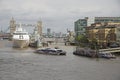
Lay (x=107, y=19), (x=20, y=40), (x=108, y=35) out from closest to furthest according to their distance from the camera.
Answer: (x=108, y=35), (x=20, y=40), (x=107, y=19)

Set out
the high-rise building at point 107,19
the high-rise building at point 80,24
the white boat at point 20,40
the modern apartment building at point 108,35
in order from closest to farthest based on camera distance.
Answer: the modern apartment building at point 108,35 < the white boat at point 20,40 < the high-rise building at point 107,19 < the high-rise building at point 80,24

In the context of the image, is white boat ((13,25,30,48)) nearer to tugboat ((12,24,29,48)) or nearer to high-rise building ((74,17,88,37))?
tugboat ((12,24,29,48))

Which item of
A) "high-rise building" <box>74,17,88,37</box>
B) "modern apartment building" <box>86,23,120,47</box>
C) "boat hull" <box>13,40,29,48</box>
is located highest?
"high-rise building" <box>74,17,88,37</box>

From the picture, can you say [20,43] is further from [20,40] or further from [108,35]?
[108,35]

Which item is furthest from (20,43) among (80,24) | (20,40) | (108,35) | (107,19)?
(80,24)

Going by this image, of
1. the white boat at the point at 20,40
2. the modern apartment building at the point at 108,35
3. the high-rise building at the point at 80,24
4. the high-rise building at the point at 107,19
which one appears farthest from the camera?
the high-rise building at the point at 80,24

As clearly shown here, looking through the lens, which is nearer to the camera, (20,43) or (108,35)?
(108,35)

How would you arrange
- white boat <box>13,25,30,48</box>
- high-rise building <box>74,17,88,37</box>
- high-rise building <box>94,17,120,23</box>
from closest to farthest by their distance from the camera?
1. white boat <box>13,25,30,48</box>
2. high-rise building <box>94,17,120,23</box>
3. high-rise building <box>74,17,88,37</box>

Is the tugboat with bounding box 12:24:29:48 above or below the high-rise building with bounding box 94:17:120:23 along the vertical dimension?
below

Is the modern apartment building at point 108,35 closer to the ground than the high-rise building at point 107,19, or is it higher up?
closer to the ground

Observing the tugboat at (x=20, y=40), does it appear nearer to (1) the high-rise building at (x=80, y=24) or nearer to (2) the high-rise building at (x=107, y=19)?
(2) the high-rise building at (x=107, y=19)

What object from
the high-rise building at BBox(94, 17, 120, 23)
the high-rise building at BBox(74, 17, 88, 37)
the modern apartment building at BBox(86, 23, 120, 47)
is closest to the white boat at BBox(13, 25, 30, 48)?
the modern apartment building at BBox(86, 23, 120, 47)

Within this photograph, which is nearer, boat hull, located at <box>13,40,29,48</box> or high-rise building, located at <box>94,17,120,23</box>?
boat hull, located at <box>13,40,29,48</box>

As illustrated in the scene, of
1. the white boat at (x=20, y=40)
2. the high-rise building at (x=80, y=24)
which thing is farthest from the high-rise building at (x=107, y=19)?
the white boat at (x=20, y=40)
